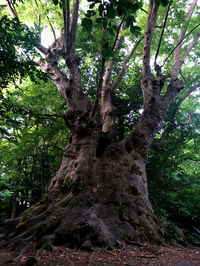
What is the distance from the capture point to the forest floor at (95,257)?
2605mm

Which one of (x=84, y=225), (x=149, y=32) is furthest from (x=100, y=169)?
(x=149, y=32)

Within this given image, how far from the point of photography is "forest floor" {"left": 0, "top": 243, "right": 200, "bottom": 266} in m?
2.61

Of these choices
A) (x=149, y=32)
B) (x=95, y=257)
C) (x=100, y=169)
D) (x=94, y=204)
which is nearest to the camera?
(x=95, y=257)

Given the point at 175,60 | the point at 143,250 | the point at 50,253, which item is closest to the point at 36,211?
the point at 50,253

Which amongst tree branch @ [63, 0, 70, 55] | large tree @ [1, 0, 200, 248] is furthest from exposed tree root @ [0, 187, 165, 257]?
tree branch @ [63, 0, 70, 55]

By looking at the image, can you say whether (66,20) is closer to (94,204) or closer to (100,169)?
(100,169)

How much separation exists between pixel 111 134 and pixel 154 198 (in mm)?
3158

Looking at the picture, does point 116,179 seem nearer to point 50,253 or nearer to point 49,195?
point 49,195

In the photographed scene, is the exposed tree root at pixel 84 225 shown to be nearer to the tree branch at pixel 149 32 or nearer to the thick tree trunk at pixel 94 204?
the thick tree trunk at pixel 94 204

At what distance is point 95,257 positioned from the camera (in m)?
2.87

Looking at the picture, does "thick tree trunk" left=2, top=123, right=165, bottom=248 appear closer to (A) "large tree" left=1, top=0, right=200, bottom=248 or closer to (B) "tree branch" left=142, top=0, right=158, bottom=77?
(A) "large tree" left=1, top=0, right=200, bottom=248

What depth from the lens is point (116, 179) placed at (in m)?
5.11

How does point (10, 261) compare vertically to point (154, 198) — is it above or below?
below

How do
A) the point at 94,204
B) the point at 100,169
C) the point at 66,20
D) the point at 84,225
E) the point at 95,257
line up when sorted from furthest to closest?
the point at 66,20, the point at 100,169, the point at 94,204, the point at 84,225, the point at 95,257
